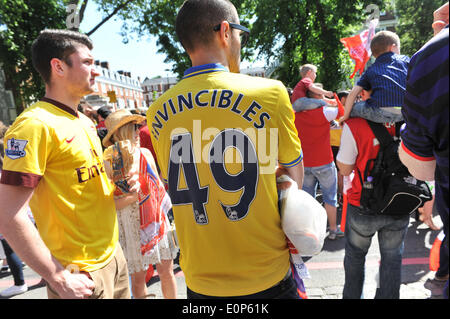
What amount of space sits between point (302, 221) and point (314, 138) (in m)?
3.26

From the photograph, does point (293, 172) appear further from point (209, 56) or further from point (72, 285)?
point (72, 285)

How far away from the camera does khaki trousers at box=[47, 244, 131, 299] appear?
167 cm

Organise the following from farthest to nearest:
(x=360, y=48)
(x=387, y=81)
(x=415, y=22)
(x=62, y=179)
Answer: (x=415, y=22)
(x=360, y=48)
(x=387, y=81)
(x=62, y=179)

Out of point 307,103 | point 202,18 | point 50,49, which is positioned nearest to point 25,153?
point 50,49

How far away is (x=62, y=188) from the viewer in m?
1.61

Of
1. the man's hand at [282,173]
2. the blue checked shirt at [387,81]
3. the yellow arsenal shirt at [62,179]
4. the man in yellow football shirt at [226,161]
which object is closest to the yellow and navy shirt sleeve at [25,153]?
the yellow arsenal shirt at [62,179]

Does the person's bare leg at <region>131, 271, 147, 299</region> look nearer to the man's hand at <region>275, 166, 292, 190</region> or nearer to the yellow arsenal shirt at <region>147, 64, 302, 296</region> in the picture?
the yellow arsenal shirt at <region>147, 64, 302, 296</region>

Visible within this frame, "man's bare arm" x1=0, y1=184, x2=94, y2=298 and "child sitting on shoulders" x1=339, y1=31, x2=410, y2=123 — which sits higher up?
"child sitting on shoulders" x1=339, y1=31, x2=410, y2=123

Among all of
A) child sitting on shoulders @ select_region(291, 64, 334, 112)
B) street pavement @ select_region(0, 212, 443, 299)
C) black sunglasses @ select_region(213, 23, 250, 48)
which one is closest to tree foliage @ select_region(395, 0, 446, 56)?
child sitting on shoulders @ select_region(291, 64, 334, 112)

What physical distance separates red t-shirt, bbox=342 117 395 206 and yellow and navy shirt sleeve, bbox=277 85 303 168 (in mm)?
1117

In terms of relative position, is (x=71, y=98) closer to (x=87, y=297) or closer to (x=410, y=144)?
(x=87, y=297)

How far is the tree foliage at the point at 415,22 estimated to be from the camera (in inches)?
895

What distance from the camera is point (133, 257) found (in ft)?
8.85

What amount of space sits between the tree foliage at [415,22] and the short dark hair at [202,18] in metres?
26.6
